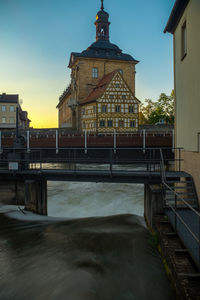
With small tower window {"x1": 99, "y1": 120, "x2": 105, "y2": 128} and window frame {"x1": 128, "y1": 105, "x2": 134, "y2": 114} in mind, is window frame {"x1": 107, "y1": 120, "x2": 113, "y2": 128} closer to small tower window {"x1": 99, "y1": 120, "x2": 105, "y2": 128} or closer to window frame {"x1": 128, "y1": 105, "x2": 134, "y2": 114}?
small tower window {"x1": 99, "y1": 120, "x2": 105, "y2": 128}

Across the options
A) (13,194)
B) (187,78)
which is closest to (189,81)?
(187,78)

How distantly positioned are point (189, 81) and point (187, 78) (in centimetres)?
36

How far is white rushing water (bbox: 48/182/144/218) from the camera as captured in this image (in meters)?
16.5

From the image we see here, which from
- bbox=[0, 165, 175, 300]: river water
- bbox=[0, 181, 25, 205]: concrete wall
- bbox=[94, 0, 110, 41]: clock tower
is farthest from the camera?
bbox=[94, 0, 110, 41]: clock tower

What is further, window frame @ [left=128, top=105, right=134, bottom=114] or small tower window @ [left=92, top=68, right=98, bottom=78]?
small tower window @ [left=92, top=68, right=98, bottom=78]

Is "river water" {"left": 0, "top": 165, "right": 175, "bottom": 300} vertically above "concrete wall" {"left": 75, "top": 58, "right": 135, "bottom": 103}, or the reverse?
"concrete wall" {"left": 75, "top": 58, "right": 135, "bottom": 103}

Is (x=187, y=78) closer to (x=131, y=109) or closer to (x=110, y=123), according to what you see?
(x=110, y=123)

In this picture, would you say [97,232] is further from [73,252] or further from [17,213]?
[17,213]

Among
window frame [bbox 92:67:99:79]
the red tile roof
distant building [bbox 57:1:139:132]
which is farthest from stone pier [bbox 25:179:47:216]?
window frame [bbox 92:67:99:79]

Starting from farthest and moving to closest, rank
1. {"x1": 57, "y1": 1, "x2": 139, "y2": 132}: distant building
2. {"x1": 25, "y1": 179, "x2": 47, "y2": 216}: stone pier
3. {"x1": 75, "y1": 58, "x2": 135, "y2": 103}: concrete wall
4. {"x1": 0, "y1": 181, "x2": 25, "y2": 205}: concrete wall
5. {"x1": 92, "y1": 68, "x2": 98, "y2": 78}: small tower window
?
{"x1": 92, "y1": 68, "x2": 98, "y2": 78}: small tower window → {"x1": 75, "y1": 58, "x2": 135, "y2": 103}: concrete wall → {"x1": 57, "y1": 1, "x2": 139, "y2": 132}: distant building → {"x1": 0, "y1": 181, "x2": 25, "y2": 205}: concrete wall → {"x1": 25, "y1": 179, "x2": 47, "y2": 216}: stone pier

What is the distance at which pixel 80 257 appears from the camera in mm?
9781

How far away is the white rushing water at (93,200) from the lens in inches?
650

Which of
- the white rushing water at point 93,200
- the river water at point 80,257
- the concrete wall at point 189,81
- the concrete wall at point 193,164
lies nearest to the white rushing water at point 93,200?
the white rushing water at point 93,200

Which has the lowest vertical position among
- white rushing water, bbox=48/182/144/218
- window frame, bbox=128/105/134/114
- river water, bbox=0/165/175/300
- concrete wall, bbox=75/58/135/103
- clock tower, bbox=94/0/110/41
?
river water, bbox=0/165/175/300
